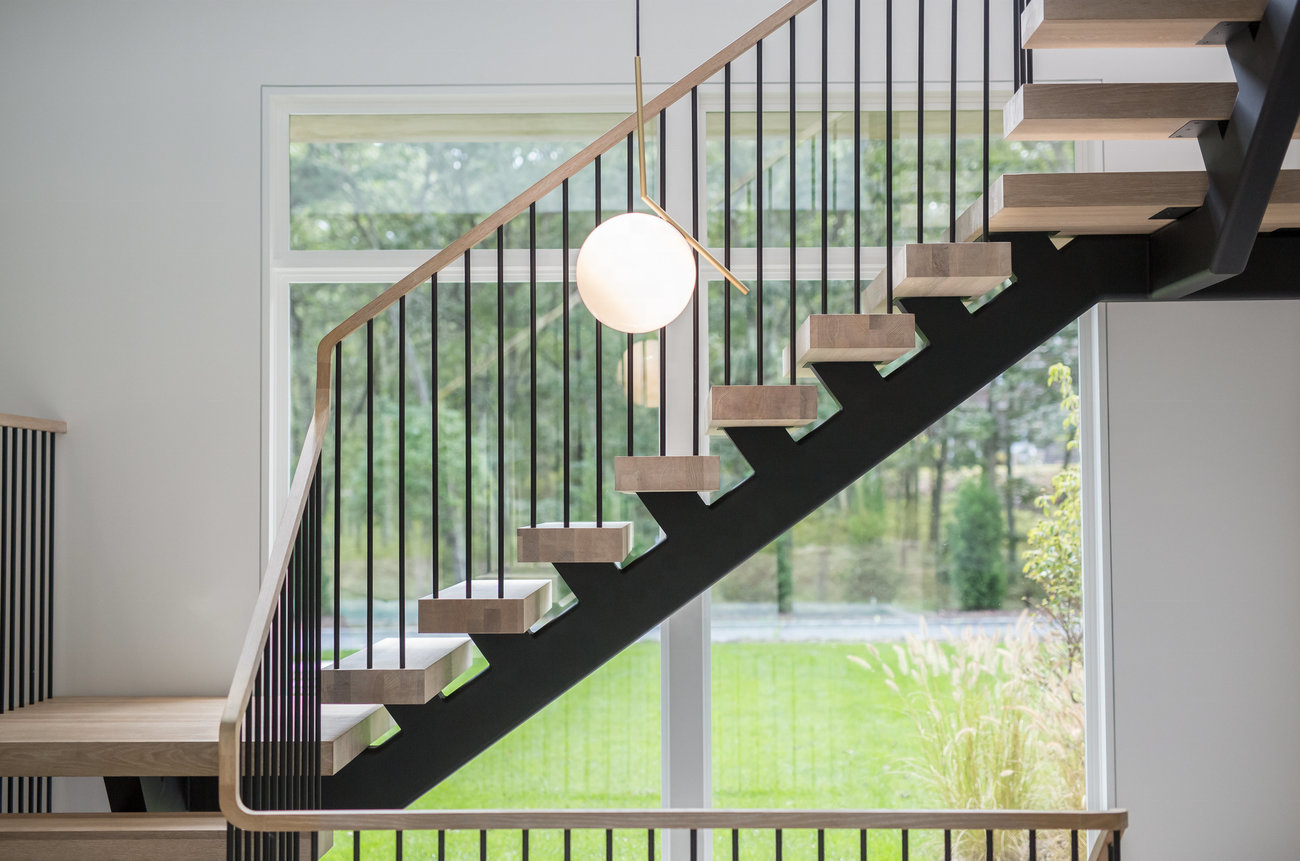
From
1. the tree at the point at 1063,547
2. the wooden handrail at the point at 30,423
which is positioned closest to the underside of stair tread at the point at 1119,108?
the tree at the point at 1063,547

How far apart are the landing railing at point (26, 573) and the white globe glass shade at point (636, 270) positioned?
90.9 inches

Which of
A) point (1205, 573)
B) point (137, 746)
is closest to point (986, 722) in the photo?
point (1205, 573)

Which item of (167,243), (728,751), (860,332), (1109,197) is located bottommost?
(728,751)

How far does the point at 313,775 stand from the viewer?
7.81 ft

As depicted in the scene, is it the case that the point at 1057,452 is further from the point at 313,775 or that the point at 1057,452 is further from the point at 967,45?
the point at 313,775

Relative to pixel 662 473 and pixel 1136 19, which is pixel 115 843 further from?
pixel 1136 19

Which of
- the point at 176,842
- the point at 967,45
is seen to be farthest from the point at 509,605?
the point at 967,45

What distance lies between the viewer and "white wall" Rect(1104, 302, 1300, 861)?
332 centimetres

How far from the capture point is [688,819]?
185 centimetres

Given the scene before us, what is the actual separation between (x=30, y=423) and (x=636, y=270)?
2483 millimetres

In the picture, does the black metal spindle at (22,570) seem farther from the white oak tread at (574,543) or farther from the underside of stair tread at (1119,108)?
the underside of stair tread at (1119,108)

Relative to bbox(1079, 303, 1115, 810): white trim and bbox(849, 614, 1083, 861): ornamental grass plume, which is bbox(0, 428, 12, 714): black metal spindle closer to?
bbox(849, 614, 1083, 861): ornamental grass plume

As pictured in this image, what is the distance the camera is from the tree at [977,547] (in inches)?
140

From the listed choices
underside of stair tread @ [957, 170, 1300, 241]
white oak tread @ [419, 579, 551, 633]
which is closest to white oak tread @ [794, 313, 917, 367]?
underside of stair tread @ [957, 170, 1300, 241]
